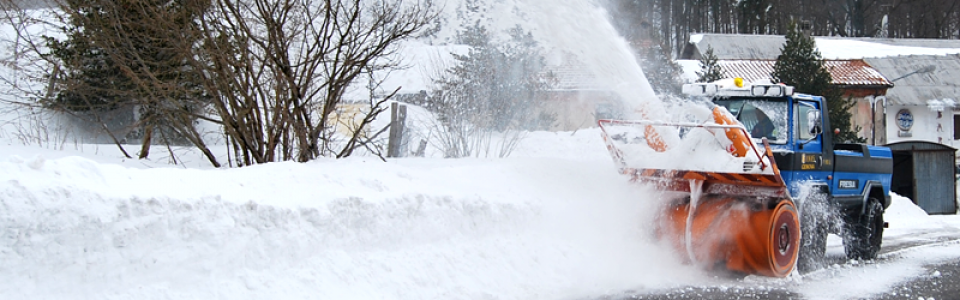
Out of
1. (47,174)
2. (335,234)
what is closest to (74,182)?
(47,174)

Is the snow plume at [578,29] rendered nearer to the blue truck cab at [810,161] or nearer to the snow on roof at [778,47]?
the blue truck cab at [810,161]

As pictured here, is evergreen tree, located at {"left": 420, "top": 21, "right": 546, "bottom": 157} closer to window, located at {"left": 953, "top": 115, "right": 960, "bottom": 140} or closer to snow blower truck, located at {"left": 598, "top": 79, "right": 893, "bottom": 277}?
snow blower truck, located at {"left": 598, "top": 79, "right": 893, "bottom": 277}

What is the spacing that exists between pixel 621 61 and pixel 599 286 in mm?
3699

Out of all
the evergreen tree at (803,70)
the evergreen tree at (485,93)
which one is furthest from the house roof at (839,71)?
the evergreen tree at (485,93)

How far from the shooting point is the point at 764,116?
29.8 feet

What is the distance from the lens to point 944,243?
11.8 meters

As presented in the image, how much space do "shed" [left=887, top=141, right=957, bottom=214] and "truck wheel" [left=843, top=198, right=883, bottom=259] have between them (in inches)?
438

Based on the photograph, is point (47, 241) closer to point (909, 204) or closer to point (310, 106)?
point (310, 106)

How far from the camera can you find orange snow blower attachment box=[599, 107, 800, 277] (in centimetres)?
→ 795

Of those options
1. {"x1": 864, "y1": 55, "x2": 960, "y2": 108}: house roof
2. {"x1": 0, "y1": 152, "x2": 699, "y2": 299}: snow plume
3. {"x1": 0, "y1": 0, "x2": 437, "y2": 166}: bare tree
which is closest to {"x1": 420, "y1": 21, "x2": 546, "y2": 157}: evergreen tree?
{"x1": 0, "y1": 0, "x2": 437, "y2": 166}: bare tree

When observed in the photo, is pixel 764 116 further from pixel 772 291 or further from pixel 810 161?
pixel 772 291

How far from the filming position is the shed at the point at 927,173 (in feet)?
66.0

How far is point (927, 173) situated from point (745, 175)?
1507 centimetres

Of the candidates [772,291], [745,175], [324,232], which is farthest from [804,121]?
[324,232]
